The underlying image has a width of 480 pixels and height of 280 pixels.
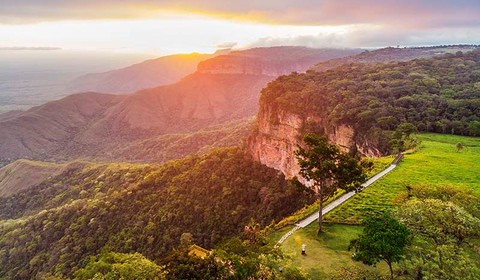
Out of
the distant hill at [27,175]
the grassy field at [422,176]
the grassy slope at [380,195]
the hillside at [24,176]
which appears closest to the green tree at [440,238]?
the grassy slope at [380,195]

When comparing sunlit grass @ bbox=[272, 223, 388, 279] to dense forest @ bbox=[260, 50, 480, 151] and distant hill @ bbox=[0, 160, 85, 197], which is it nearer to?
dense forest @ bbox=[260, 50, 480, 151]

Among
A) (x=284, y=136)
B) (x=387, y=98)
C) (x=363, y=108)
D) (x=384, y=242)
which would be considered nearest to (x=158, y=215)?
(x=284, y=136)

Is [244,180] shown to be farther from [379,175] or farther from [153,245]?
[379,175]

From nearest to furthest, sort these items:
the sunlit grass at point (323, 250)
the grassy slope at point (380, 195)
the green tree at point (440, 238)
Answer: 1. the green tree at point (440, 238)
2. the sunlit grass at point (323, 250)
3. the grassy slope at point (380, 195)

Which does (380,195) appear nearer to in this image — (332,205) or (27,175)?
(332,205)

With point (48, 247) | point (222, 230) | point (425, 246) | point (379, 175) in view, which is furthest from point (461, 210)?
point (48, 247)

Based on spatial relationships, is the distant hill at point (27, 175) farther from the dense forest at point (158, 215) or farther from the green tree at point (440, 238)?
the green tree at point (440, 238)

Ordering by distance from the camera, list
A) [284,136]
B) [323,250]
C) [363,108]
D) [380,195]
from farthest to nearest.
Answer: [284,136] → [363,108] → [380,195] → [323,250]

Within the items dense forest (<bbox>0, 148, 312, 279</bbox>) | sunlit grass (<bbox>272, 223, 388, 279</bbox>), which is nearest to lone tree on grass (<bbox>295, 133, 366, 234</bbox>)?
sunlit grass (<bbox>272, 223, 388, 279</bbox>)
